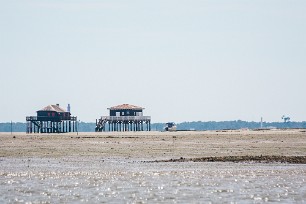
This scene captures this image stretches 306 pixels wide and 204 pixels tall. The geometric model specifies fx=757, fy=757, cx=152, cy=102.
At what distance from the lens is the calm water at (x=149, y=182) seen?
30375 millimetres

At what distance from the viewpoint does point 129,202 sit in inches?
1148

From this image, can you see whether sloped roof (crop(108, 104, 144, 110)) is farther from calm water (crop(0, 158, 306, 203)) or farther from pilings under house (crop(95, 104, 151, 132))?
calm water (crop(0, 158, 306, 203))

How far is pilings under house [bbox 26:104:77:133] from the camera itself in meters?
138

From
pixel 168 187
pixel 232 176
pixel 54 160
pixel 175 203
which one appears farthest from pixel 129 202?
pixel 54 160

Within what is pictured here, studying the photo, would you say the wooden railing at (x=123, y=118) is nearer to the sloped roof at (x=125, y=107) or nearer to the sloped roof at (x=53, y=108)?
the sloped roof at (x=125, y=107)

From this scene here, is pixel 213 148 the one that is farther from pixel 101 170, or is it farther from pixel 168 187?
pixel 168 187

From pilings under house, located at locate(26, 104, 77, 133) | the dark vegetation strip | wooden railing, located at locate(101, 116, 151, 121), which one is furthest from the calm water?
wooden railing, located at locate(101, 116, 151, 121)

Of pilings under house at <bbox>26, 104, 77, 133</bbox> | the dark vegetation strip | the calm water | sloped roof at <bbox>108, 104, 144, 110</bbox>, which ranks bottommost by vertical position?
the calm water

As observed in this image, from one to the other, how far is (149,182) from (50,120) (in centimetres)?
10428

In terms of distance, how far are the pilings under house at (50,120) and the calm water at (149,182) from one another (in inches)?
3512

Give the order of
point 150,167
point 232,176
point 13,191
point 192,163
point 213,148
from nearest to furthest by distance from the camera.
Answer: point 13,191 → point 232,176 → point 150,167 → point 192,163 → point 213,148

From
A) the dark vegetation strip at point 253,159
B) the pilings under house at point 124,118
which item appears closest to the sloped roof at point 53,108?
the pilings under house at point 124,118

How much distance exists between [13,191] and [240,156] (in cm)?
2387

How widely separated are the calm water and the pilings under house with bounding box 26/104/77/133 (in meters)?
89.2
